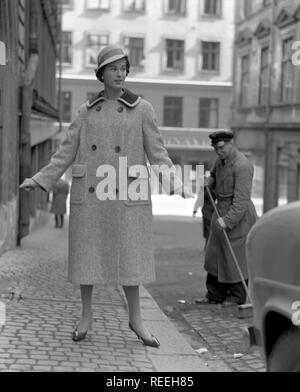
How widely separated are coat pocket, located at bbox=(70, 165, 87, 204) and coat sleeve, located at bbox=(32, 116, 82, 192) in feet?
0.42

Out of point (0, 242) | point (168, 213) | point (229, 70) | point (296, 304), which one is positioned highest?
point (229, 70)

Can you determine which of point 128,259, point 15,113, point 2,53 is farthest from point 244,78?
point 128,259

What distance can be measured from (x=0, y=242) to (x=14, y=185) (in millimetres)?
1412

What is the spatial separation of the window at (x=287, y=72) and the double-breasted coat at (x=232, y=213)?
20.4 meters

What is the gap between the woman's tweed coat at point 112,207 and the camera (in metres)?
5.11

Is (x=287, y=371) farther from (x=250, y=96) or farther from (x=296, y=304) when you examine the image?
(x=250, y=96)

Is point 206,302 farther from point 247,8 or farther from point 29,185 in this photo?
point 247,8

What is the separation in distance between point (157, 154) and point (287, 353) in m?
2.19

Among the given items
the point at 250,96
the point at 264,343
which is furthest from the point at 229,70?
the point at 264,343

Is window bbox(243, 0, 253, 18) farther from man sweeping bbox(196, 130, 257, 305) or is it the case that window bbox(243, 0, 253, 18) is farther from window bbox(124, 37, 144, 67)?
man sweeping bbox(196, 130, 257, 305)

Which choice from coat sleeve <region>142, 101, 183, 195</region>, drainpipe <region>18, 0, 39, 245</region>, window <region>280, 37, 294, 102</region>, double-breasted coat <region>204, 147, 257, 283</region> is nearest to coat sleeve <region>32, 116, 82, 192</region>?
coat sleeve <region>142, 101, 183, 195</region>

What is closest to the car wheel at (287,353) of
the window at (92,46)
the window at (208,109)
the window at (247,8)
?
the window at (247,8)

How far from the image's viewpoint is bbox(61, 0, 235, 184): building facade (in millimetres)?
45406

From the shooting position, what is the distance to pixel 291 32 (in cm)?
2758
